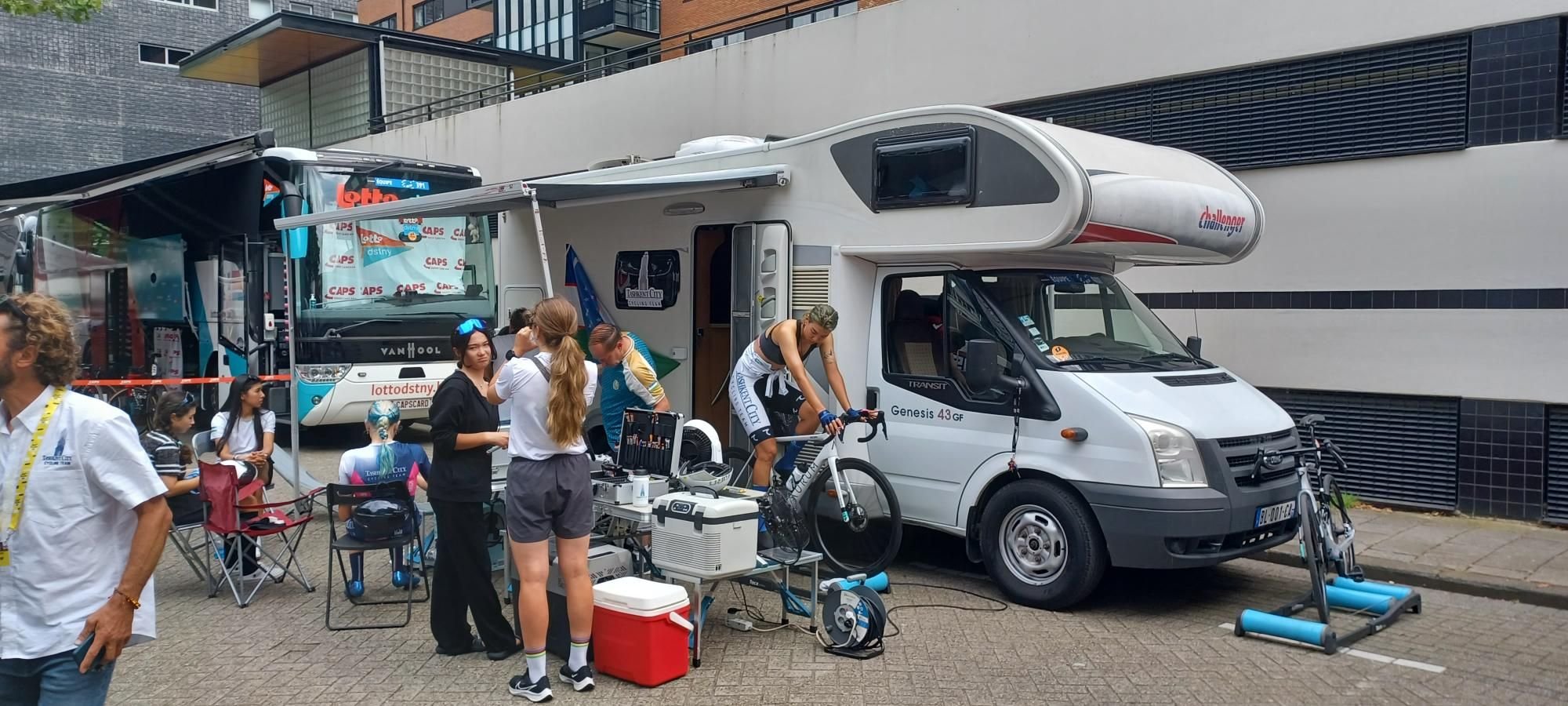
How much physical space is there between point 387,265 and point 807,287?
236 inches

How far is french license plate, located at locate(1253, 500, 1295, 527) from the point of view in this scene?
633 centimetres

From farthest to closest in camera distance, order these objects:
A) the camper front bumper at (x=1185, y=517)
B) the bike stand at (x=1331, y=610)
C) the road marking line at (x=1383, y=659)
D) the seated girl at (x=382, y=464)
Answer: the seated girl at (x=382, y=464) → the camper front bumper at (x=1185, y=517) → the bike stand at (x=1331, y=610) → the road marking line at (x=1383, y=659)

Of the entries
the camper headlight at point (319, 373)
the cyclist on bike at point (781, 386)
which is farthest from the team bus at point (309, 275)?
the cyclist on bike at point (781, 386)

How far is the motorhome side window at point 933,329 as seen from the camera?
22.8 feet

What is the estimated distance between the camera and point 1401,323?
946cm

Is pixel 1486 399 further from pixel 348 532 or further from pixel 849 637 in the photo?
pixel 348 532

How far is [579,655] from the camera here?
5.20m

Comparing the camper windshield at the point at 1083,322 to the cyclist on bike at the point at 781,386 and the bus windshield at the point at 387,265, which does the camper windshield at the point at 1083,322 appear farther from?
the bus windshield at the point at 387,265

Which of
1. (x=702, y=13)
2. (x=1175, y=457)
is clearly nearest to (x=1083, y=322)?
(x=1175, y=457)

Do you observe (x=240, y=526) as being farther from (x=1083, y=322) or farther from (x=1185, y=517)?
(x=1185, y=517)

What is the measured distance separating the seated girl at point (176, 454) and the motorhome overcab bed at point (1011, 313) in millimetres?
1814

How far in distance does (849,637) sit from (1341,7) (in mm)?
7271

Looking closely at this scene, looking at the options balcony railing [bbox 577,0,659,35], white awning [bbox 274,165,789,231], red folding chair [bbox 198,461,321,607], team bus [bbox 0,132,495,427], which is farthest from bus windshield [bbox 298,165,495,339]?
balcony railing [bbox 577,0,659,35]

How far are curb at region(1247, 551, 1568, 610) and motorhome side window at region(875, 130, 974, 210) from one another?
3.09m
